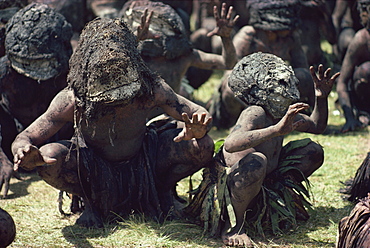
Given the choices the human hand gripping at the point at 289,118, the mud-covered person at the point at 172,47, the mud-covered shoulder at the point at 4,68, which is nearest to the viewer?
the human hand gripping at the point at 289,118

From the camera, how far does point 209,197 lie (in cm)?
398

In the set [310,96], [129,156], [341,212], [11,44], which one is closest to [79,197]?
[129,156]

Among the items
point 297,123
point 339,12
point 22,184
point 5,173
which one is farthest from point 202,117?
point 339,12

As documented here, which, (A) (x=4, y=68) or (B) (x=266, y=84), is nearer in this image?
(B) (x=266, y=84)

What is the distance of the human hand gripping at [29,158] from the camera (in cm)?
355

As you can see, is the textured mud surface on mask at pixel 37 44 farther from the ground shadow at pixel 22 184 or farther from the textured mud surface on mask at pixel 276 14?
the textured mud surface on mask at pixel 276 14

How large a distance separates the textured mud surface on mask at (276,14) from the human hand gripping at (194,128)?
275 centimetres

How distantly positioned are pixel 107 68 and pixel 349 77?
12.8 feet

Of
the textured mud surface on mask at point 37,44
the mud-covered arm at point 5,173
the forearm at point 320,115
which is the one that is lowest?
the mud-covered arm at point 5,173

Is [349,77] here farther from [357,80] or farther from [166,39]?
[166,39]

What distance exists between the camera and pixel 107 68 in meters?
3.64

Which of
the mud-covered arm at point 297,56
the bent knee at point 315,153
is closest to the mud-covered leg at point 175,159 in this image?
the bent knee at point 315,153

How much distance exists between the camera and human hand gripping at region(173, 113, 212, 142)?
3.80m

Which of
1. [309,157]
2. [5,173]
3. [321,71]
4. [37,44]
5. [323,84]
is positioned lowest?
[5,173]
